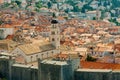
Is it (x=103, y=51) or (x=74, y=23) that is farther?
(x=74, y=23)

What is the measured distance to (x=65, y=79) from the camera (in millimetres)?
26172

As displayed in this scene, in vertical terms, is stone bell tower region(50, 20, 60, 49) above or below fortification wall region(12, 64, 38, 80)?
above

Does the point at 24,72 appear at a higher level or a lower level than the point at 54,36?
lower

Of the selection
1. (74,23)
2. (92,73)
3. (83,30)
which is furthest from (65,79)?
(74,23)

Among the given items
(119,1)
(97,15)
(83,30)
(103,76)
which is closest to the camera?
(103,76)

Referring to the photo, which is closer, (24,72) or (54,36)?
(24,72)

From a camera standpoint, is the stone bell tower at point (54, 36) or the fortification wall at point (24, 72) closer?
the fortification wall at point (24, 72)

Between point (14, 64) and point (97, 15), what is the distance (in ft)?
305

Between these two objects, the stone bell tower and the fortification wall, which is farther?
the stone bell tower

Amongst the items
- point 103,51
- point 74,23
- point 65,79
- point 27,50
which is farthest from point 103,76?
point 74,23

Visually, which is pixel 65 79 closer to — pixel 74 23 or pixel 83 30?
pixel 83 30

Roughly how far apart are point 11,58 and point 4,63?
26.2 inches

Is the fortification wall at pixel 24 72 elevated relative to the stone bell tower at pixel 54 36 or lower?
lower

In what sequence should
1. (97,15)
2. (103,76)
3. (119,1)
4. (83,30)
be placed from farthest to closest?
(119,1), (97,15), (83,30), (103,76)
